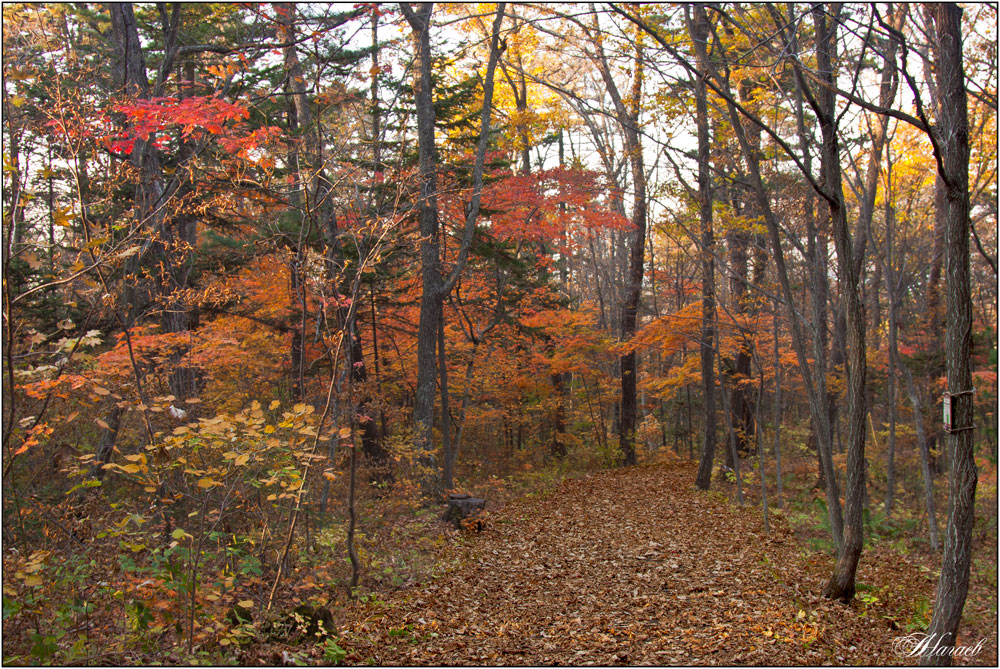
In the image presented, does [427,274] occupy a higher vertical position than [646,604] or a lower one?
higher

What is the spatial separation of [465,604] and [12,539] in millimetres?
3570

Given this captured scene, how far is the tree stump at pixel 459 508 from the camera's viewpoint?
7.95 m

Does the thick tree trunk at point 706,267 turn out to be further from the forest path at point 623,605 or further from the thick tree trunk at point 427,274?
the thick tree trunk at point 427,274

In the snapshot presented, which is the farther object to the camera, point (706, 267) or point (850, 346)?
point (706, 267)

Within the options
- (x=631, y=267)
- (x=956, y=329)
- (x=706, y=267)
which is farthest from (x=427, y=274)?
(x=956, y=329)

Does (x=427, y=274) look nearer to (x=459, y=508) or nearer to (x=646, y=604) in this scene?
(x=459, y=508)

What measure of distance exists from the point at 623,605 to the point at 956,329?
3.49 meters

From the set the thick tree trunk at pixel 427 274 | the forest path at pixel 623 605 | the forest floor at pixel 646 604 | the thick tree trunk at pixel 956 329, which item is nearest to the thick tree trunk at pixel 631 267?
the thick tree trunk at pixel 427 274

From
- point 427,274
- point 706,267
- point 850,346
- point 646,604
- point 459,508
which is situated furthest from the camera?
point 427,274

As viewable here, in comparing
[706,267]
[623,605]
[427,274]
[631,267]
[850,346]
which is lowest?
[623,605]

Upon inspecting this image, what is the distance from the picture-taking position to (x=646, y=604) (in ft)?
17.1

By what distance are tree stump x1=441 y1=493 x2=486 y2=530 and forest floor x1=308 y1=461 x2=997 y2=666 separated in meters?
0.37

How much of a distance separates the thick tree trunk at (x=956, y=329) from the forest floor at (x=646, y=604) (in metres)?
0.72

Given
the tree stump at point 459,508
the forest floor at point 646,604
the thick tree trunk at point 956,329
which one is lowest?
the forest floor at point 646,604
